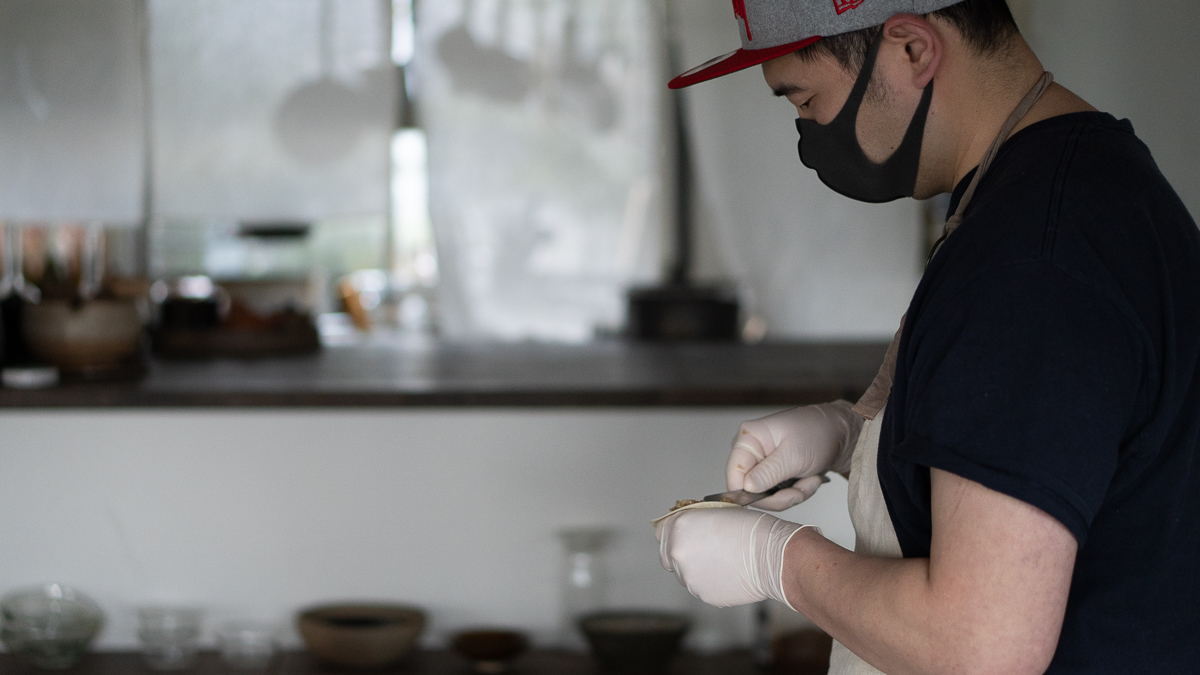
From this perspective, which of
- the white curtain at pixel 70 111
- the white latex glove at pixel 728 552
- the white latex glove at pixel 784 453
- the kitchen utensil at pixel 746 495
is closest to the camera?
the white latex glove at pixel 728 552

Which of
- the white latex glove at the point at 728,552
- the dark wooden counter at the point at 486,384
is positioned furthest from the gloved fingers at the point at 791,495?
the dark wooden counter at the point at 486,384

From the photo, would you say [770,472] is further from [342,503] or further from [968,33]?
[342,503]

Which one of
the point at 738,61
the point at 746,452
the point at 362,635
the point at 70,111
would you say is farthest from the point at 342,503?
the point at 70,111

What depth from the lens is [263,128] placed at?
3.80m

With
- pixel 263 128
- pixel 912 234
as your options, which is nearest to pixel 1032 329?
pixel 912 234

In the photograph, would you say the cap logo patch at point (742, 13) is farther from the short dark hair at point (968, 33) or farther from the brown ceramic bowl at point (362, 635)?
the brown ceramic bowl at point (362, 635)

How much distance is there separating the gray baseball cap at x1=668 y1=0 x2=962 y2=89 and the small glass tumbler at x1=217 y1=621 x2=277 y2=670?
1403mm

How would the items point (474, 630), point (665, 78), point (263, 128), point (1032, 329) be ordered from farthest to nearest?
point (665, 78) → point (263, 128) → point (474, 630) → point (1032, 329)

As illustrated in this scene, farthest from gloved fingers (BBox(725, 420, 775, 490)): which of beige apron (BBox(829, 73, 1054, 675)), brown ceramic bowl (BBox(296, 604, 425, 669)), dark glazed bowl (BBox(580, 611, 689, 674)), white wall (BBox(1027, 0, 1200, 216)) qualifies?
white wall (BBox(1027, 0, 1200, 216))

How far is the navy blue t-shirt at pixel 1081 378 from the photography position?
2.08 feet

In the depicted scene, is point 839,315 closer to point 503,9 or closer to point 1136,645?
point 503,9

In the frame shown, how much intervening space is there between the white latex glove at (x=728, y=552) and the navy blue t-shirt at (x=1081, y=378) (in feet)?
0.40

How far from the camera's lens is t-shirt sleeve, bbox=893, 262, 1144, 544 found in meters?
0.63

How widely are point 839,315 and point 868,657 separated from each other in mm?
3258
